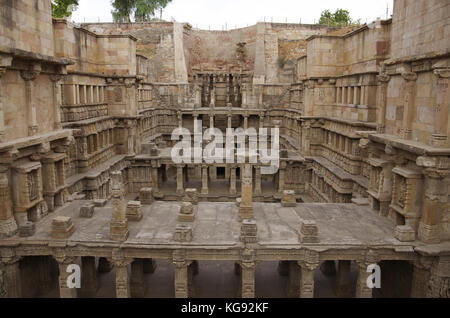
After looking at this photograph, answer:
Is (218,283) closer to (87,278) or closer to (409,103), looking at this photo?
(87,278)

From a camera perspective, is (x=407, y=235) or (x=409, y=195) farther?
(x=409, y=195)

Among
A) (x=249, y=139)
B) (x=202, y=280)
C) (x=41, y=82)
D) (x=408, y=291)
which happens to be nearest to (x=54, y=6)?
(x=249, y=139)

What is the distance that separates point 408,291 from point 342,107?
12.4 meters

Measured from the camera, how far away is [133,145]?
25.8 m

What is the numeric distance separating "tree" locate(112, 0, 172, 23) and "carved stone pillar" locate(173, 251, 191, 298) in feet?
152

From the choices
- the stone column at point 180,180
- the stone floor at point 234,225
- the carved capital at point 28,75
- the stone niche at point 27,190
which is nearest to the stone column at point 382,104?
the stone floor at point 234,225

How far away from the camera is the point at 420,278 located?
1200cm

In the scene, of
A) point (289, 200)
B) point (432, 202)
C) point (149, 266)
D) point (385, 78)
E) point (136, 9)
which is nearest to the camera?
point (432, 202)

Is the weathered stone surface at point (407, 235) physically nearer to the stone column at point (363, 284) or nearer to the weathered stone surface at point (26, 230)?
the stone column at point (363, 284)

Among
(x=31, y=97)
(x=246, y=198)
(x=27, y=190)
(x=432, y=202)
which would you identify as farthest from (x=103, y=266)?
(x=432, y=202)

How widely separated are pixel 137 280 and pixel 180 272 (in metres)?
2.52

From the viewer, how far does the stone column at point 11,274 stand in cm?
1214

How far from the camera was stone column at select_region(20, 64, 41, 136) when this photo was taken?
13008 mm

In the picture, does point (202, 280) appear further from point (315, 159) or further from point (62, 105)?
point (315, 159)
